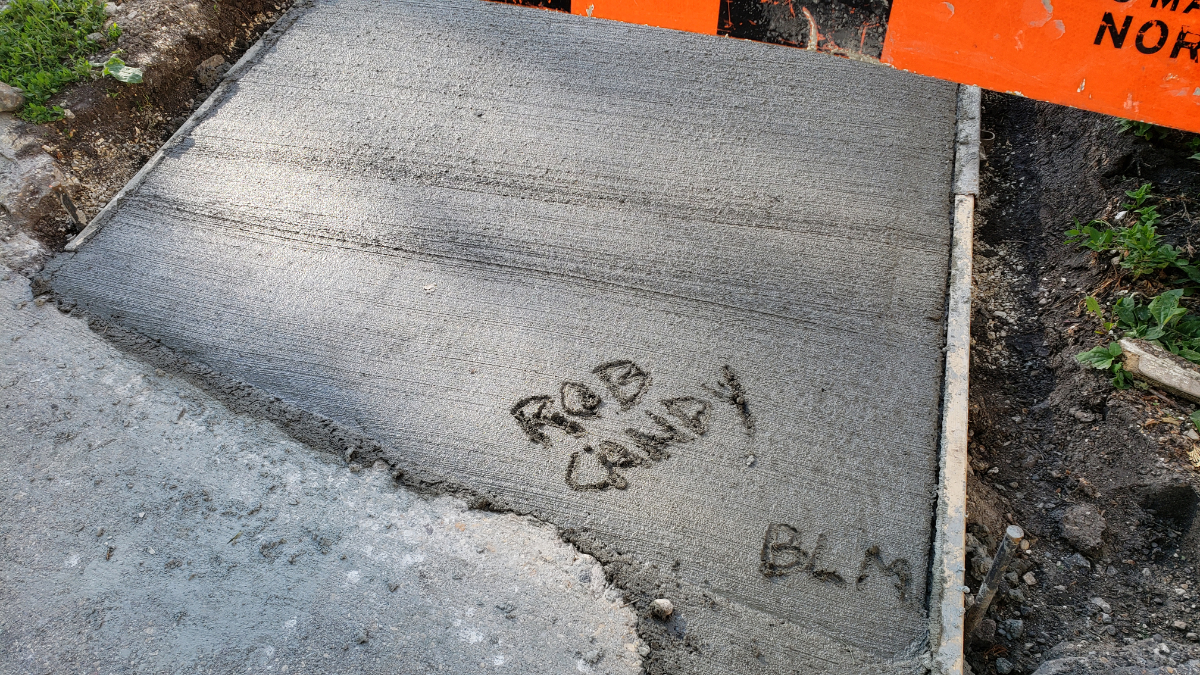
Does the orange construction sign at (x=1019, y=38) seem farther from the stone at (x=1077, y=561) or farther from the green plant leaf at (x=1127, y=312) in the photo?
the stone at (x=1077, y=561)

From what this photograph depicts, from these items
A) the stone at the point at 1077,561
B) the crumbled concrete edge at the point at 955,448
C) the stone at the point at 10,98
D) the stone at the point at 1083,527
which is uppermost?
the stone at the point at 10,98

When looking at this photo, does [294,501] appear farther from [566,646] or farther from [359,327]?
[566,646]

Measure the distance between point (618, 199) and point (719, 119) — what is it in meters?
0.82

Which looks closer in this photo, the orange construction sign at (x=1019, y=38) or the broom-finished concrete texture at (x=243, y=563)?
the orange construction sign at (x=1019, y=38)

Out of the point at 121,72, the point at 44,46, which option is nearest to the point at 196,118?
the point at 121,72

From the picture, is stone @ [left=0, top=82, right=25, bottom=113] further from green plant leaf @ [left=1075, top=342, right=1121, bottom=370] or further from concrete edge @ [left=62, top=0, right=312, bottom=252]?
green plant leaf @ [left=1075, top=342, right=1121, bottom=370]

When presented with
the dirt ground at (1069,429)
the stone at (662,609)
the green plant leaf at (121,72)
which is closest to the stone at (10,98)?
the green plant leaf at (121,72)

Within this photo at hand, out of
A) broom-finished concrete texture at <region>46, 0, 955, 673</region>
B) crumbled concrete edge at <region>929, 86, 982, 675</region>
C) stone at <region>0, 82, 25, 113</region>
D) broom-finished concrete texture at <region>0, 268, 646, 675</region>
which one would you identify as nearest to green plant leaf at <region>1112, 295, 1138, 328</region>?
crumbled concrete edge at <region>929, 86, 982, 675</region>

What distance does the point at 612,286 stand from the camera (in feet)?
10.6

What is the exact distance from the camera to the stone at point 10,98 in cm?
383

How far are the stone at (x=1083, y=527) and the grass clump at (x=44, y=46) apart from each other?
17.0ft

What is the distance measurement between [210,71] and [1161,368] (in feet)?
17.1

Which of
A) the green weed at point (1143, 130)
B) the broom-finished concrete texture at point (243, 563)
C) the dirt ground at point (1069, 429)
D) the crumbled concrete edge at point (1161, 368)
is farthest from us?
the green weed at point (1143, 130)

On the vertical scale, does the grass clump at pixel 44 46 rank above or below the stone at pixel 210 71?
above
